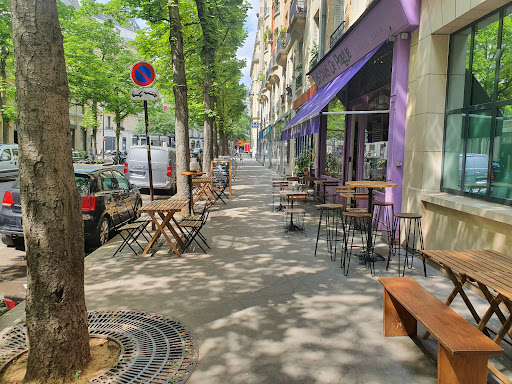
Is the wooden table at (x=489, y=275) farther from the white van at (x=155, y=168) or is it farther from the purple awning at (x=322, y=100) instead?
the white van at (x=155, y=168)

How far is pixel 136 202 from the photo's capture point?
9836 millimetres

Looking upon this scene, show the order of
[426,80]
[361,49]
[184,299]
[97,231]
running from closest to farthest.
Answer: [184,299]
[426,80]
[97,231]
[361,49]

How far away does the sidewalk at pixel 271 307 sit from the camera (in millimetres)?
3260

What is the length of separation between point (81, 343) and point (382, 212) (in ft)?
22.0

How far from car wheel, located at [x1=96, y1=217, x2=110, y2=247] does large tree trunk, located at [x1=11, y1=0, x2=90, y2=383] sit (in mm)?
4782

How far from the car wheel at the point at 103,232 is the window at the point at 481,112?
6305mm

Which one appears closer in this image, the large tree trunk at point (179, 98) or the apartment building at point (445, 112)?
the apartment building at point (445, 112)

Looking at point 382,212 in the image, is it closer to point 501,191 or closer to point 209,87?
point 501,191

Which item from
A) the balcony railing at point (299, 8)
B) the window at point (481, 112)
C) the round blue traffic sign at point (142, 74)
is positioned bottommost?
the window at point (481, 112)

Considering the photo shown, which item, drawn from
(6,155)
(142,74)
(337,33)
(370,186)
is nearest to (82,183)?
(142,74)

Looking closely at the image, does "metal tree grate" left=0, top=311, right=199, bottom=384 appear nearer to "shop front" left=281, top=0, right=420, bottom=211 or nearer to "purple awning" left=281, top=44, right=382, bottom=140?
"shop front" left=281, top=0, right=420, bottom=211

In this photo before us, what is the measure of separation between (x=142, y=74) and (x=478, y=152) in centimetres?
632

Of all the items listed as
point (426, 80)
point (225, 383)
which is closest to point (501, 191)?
point (426, 80)

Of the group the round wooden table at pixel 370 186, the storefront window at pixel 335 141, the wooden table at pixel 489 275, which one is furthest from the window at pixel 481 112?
the storefront window at pixel 335 141
